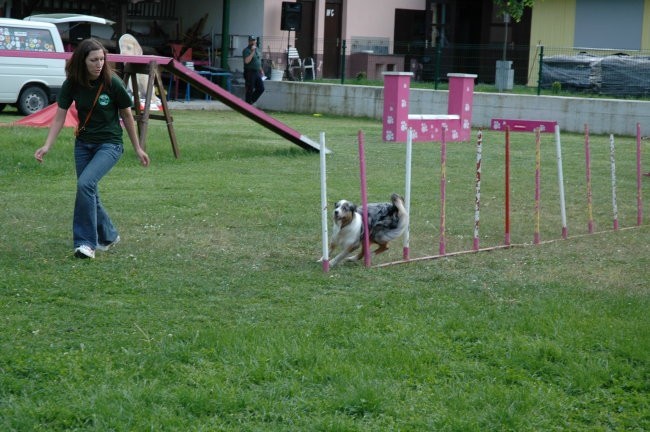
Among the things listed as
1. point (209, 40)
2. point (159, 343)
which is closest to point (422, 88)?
point (209, 40)

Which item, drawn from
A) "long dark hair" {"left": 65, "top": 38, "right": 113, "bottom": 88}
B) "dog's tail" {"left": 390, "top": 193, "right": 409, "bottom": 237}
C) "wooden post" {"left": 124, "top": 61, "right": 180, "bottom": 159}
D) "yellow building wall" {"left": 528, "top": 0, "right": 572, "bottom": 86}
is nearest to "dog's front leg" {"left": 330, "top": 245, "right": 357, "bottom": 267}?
"dog's tail" {"left": 390, "top": 193, "right": 409, "bottom": 237}

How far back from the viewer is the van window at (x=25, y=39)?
66.0 feet

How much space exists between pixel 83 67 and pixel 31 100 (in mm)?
14348

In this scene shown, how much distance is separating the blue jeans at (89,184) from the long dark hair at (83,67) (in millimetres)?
511

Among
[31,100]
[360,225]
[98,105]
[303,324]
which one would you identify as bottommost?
[303,324]

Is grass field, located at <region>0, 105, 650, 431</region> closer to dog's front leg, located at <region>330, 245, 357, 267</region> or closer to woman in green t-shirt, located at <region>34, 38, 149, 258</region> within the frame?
dog's front leg, located at <region>330, 245, 357, 267</region>

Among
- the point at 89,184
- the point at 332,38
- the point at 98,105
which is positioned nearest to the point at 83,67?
the point at 98,105

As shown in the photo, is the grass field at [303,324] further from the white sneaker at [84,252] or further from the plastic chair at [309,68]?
the plastic chair at [309,68]

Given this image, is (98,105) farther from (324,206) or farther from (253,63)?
(253,63)

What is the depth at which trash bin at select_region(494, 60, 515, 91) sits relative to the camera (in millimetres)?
24062

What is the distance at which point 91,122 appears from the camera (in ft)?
25.4

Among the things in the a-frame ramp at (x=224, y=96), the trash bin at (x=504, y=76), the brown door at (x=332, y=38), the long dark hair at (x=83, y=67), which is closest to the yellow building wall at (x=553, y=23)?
the trash bin at (x=504, y=76)

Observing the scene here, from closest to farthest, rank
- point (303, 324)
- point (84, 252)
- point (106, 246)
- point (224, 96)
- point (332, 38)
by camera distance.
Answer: point (303, 324) → point (84, 252) → point (106, 246) → point (224, 96) → point (332, 38)

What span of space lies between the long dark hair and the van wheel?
1407cm
